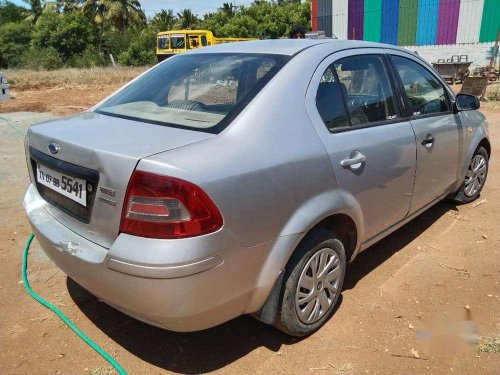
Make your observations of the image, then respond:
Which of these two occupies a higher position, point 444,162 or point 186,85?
point 186,85

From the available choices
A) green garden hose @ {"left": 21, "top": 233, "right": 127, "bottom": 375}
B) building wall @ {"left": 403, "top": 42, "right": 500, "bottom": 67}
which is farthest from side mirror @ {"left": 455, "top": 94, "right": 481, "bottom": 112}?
building wall @ {"left": 403, "top": 42, "right": 500, "bottom": 67}

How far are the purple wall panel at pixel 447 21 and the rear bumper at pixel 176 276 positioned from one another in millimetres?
25822

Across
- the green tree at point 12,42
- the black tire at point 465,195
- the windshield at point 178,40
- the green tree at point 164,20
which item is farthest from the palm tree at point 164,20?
the black tire at point 465,195

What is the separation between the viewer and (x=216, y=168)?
79.1 inches

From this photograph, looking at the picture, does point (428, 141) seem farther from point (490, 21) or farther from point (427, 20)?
point (427, 20)

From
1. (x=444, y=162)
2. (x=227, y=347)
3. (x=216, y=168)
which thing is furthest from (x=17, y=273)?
(x=444, y=162)

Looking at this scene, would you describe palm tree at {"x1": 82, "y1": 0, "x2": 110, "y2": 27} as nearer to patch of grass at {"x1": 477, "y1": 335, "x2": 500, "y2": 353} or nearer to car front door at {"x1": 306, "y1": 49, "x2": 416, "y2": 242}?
car front door at {"x1": 306, "y1": 49, "x2": 416, "y2": 242}

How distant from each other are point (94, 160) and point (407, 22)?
1047 inches

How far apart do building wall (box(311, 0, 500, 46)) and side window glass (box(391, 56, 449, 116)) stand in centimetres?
2283

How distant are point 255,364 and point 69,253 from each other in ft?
3.87

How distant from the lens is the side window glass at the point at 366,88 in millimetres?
2865

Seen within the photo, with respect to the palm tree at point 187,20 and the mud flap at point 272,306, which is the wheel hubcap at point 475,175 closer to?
the mud flap at point 272,306

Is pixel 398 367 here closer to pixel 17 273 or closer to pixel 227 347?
pixel 227 347

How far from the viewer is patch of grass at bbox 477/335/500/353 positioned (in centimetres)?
259
